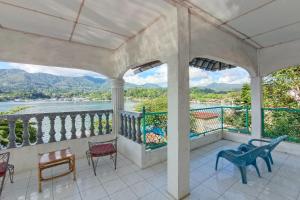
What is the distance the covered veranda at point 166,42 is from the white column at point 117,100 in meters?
0.03

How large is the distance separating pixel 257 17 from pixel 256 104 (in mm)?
2689

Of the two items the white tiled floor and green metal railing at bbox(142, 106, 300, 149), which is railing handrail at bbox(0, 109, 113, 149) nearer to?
the white tiled floor

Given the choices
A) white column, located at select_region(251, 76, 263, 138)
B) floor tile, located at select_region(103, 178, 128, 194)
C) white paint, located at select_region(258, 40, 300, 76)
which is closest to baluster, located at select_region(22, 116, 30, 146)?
floor tile, located at select_region(103, 178, 128, 194)

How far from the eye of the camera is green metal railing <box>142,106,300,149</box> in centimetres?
402

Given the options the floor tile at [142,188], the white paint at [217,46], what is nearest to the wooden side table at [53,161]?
the floor tile at [142,188]

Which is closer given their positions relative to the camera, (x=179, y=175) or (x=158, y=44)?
(x=179, y=175)

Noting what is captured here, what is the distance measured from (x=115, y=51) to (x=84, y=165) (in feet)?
9.92

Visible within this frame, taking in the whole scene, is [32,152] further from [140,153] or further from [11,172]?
[140,153]

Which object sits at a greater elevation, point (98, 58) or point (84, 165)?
point (98, 58)

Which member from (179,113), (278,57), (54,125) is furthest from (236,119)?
(54,125)

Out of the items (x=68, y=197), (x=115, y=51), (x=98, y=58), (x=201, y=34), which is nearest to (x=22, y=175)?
(x=68, y=197)

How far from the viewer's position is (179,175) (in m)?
2.20

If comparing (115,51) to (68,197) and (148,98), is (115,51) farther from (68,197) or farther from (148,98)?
(148,98)

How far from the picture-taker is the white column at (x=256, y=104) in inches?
167
